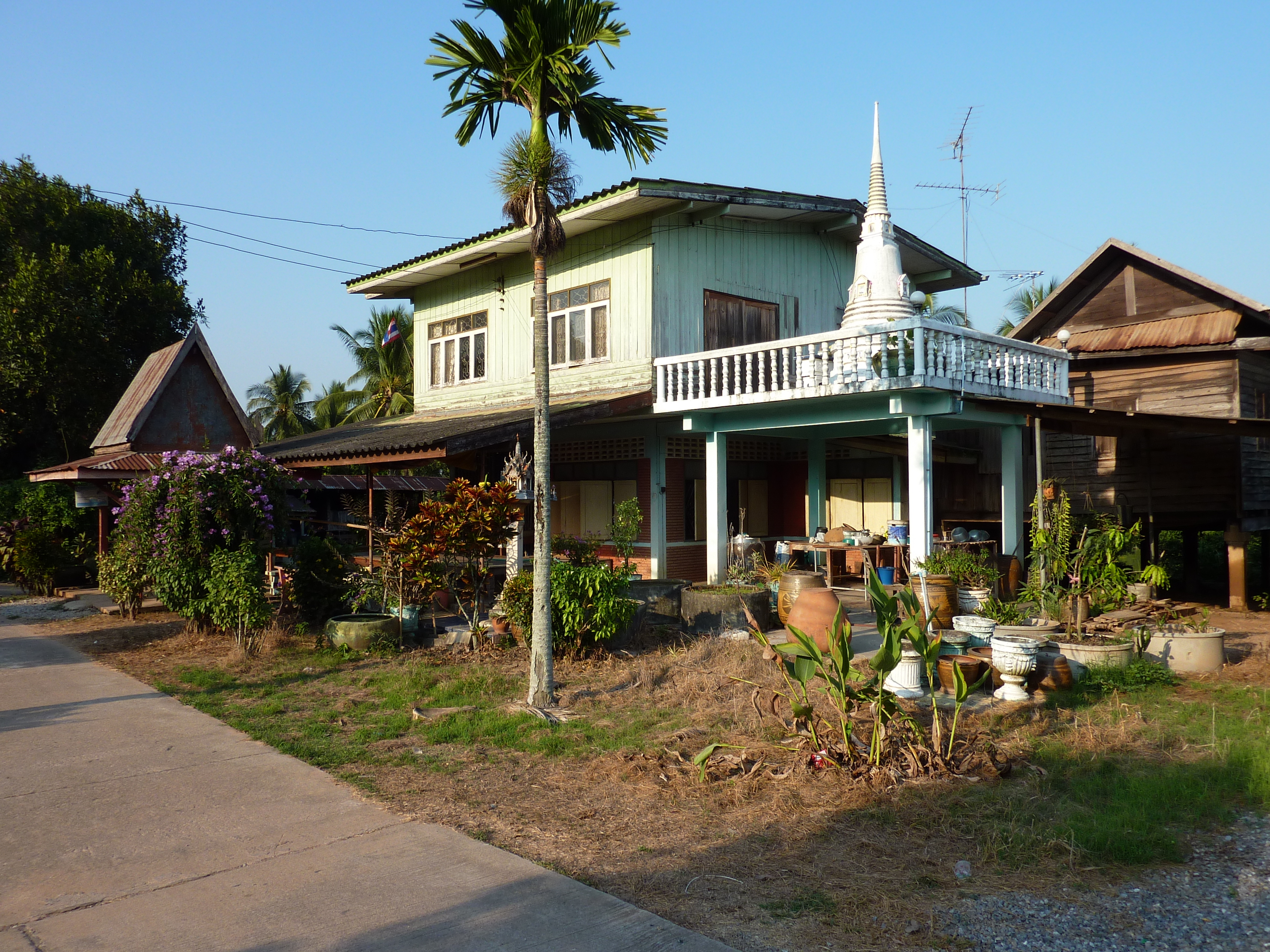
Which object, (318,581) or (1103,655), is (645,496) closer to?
(318,581)

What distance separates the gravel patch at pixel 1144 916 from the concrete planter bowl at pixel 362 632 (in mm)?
8763

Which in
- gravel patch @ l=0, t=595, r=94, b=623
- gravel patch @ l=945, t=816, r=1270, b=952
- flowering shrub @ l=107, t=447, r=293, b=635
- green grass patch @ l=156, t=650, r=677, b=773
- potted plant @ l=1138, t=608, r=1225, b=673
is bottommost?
gravel patch @ l=945, t=816, r=1270, b=952

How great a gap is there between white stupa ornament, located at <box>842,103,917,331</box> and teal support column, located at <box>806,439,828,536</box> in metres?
3.29

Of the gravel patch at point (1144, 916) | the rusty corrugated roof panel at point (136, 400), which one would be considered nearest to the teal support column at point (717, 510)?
the gravel patch at point (1144, 916)

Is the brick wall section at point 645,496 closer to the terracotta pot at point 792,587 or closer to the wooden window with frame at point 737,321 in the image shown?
the wooden window with frame at point 737,321

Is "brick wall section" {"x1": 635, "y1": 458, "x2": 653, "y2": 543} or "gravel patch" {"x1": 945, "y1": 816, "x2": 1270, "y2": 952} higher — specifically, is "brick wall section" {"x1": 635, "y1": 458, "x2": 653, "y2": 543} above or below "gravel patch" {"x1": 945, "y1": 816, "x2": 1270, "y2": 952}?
above

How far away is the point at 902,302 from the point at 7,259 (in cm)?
2637

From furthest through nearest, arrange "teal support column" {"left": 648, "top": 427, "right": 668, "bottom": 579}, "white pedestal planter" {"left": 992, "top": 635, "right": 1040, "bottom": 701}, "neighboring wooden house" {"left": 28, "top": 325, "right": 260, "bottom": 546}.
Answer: "teal support column" {"left": 648, "top": 427, "right": 668, "bottom": 579} → "neighboring wooden house" {"left": 28, "top": 325, "right": 260, "bottom": 546} → "white pedestal planter" {"left": 992, "top": 635, "right": 1040, "bottom": 701}

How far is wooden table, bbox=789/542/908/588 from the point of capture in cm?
1427

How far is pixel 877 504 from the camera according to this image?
17359mm

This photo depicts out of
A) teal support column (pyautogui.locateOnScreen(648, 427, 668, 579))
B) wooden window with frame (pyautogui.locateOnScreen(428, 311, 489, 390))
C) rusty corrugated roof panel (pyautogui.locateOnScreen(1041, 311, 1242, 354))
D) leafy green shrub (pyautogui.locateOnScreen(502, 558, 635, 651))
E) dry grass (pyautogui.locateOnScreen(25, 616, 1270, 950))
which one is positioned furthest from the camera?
wooden window with frame (pyautogui.locateOnScreen(428, 311, 489, 390))

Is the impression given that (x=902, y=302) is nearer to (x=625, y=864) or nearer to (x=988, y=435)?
(x=988, y=435)

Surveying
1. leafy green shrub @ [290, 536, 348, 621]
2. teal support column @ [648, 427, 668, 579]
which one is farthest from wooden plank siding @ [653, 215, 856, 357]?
leafy green shrub @ [290, 536, 348, 621]

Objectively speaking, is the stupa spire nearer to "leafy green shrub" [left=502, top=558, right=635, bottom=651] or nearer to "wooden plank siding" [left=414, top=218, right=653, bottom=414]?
"wooden plank siding" [left=414, top=218, right=653, bottom=414]
